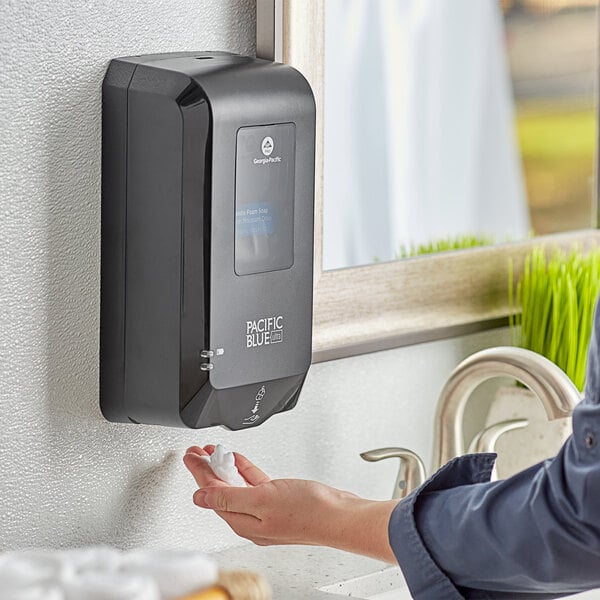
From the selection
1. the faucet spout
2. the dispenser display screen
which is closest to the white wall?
the dispenser display screen

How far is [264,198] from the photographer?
113 cm

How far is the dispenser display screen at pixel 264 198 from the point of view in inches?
43.5

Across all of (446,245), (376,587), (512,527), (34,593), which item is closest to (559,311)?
(446,245)

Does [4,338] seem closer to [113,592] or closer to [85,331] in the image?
[85,331]

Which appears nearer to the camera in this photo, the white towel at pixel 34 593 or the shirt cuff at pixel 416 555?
the white towel at pixel 34 593

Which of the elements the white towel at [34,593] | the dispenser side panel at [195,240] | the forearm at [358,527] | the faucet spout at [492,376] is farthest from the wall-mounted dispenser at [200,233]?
the white towel at [34,593]

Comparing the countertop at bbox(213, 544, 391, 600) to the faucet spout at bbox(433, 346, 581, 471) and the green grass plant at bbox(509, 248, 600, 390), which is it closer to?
the faucet spout at bbox(433, 346, 581, 471)

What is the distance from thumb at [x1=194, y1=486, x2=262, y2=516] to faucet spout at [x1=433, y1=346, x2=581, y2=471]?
12.1 inches

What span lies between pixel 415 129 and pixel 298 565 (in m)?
0.52

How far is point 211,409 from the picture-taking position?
112 cm

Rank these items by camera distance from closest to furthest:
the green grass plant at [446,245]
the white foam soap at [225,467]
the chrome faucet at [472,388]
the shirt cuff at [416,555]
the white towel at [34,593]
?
1. the white towel at [34,593]
2. the shirt cuff at [416,555]
3. the white foam soap at [225,467]
4. the chrome faucet at [472,388]
5. the green grass plant at [446,245]

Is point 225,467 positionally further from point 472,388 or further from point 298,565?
point 472,388

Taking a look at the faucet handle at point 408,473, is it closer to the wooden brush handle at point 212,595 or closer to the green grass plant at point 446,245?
the green grass plant at point 446,245

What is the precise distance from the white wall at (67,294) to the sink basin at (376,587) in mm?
138
